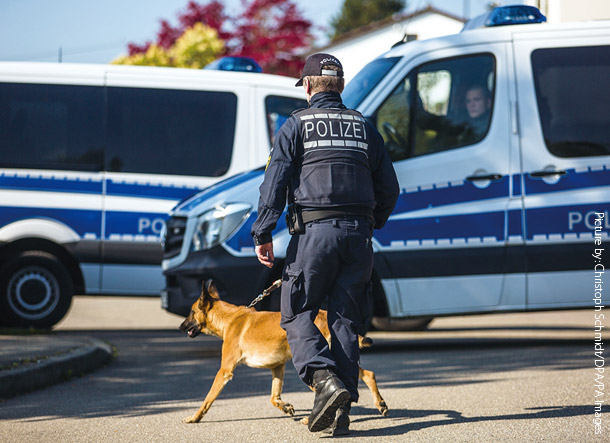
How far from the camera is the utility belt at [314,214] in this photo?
4.39 meters

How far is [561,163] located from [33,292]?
5355mm

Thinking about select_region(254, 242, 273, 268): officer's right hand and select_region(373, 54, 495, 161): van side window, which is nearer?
select_region(254, 242, 273, 268): officer's right hand

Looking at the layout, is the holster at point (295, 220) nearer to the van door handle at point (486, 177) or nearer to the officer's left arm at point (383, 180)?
the officer's left arm at point (383, 180)

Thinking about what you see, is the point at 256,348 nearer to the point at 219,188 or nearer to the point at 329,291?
the point at 329,291

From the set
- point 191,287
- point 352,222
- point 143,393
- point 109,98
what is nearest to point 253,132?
point 109,98

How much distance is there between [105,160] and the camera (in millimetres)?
8922

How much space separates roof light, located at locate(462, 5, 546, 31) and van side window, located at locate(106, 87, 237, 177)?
2716mm

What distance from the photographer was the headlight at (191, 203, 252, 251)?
7.21 metres

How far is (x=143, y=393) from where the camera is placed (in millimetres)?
5930

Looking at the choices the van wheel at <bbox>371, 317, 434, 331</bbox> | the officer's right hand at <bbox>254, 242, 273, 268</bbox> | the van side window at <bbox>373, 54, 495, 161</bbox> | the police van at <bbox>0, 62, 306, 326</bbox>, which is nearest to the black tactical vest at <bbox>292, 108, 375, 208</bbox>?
the officer's right hand at <bbox>254, 242, 273, 268</bbox>

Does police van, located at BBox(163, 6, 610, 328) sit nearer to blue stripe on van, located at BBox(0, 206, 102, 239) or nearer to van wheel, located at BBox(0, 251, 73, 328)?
blue stripe on van, located at BBox(0, 206, 102, 239)

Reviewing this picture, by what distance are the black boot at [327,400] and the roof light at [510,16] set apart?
4700 mm

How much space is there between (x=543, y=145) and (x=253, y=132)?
3012mm

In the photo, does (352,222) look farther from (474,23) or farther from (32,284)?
(32,284)
